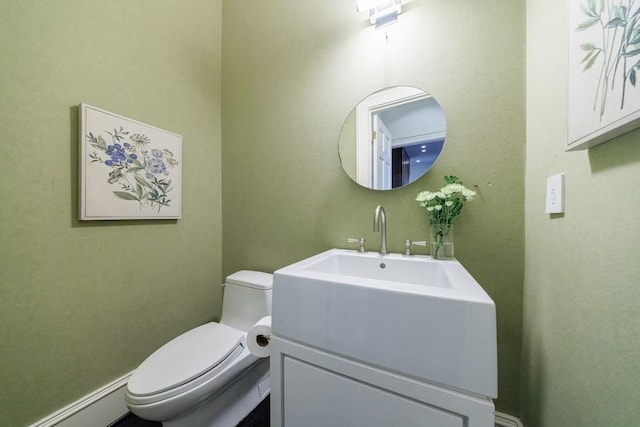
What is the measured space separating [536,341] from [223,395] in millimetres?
1342

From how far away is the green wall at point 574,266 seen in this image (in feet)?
1.36

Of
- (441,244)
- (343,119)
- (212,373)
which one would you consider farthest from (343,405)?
(343,119)

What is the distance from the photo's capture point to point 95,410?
1.05m

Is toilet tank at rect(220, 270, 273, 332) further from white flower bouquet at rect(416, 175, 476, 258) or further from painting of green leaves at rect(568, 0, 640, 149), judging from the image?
painting of green leaves at rect(568, 0, 640, 149)

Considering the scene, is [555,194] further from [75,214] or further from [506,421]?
[75,214]

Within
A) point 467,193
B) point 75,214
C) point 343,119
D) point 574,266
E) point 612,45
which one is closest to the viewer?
point 612,45

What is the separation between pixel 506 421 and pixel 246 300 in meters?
1.30

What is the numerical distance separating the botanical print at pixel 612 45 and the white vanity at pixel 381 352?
489 mm

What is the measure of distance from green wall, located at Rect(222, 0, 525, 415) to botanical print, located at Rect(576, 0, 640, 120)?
46cm

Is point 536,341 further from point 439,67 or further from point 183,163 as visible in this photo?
point 183,163

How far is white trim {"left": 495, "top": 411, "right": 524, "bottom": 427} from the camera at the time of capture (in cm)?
91

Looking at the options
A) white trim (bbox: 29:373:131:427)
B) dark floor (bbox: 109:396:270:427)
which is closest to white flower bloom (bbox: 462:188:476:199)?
dark floor (bbox: 109:396:270:427)

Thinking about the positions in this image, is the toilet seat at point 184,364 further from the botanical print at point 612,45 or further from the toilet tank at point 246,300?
the botanical print at point 612,45

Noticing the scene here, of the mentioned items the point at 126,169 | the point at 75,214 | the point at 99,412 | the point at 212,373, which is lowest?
the point at 99,412
